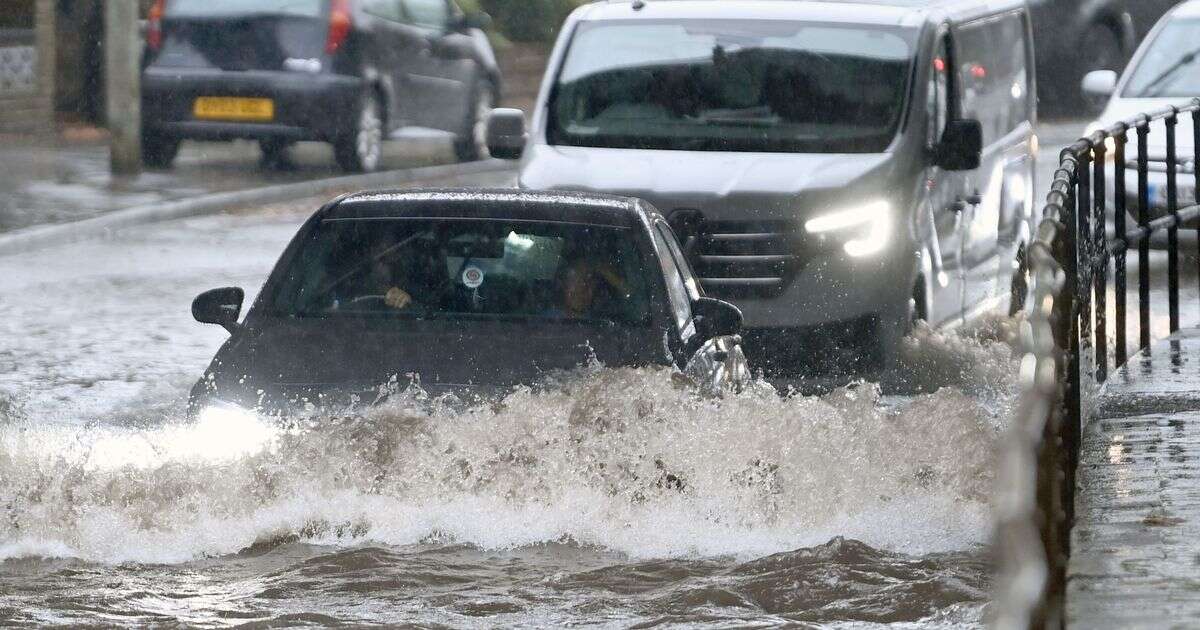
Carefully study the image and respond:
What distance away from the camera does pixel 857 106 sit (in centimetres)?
1165

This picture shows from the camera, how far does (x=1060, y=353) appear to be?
4773mm

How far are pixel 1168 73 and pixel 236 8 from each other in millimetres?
8210

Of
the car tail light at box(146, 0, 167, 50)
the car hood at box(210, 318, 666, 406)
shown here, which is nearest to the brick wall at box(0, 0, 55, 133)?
the car tail light at box(146, 0, 167, 50)

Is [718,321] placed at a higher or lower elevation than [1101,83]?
lower

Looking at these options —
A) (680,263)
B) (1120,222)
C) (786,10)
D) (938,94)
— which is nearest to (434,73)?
(786,10)

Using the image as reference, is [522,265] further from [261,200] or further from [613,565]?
[261,200]

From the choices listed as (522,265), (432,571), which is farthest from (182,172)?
(432,571)

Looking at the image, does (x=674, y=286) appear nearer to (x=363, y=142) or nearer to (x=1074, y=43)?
(x=363, y=142)

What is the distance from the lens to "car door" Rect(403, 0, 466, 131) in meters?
22.8

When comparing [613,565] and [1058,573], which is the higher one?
[1058,573]

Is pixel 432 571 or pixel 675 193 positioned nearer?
pixel 432 571

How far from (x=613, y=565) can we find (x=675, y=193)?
4.26 m

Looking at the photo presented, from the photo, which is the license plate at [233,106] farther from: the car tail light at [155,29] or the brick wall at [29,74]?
the brick wall at [29,74]

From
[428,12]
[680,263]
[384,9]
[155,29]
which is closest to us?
[680,263]
